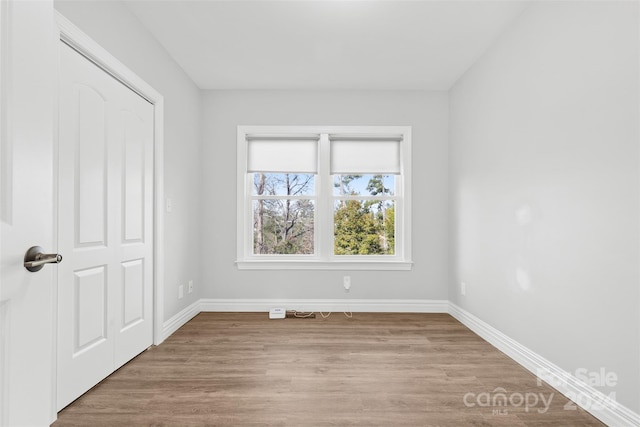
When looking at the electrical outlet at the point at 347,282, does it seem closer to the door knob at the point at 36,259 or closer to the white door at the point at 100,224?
the white door at the point at 100,224

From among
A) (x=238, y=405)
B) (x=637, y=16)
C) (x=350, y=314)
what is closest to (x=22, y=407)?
(x=238, y=405)

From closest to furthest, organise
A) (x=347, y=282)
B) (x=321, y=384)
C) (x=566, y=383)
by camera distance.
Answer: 1. (x=566, y=383)
2. (x=321, y=384)
3. (x=347, y=282)

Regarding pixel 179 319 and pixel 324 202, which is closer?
pixel 179 319

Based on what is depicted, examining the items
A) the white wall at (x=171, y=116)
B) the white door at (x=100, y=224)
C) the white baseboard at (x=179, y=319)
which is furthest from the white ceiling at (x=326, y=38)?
the white baseboard at (x=179, y=319)

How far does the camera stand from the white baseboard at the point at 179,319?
3.00 meters

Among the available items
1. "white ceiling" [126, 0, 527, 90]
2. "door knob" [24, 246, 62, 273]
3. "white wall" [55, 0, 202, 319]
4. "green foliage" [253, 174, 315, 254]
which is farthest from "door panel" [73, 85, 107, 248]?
"green foliage" [253, 174, 315, 254]

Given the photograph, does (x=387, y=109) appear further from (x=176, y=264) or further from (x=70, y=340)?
(x=70, y=340)

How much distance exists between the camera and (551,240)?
7.15ft

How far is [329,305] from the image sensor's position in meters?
3.87

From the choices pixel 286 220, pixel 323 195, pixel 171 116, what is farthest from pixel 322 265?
pixel 171 116

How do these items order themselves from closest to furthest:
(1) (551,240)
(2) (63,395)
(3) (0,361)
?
(3) (0,361) → (2) (63,395) → (1) (551,240)

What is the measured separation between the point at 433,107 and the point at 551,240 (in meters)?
2.25

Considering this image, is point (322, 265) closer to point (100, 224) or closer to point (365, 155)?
point (365, 155)

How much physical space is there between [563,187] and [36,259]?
2575mm
